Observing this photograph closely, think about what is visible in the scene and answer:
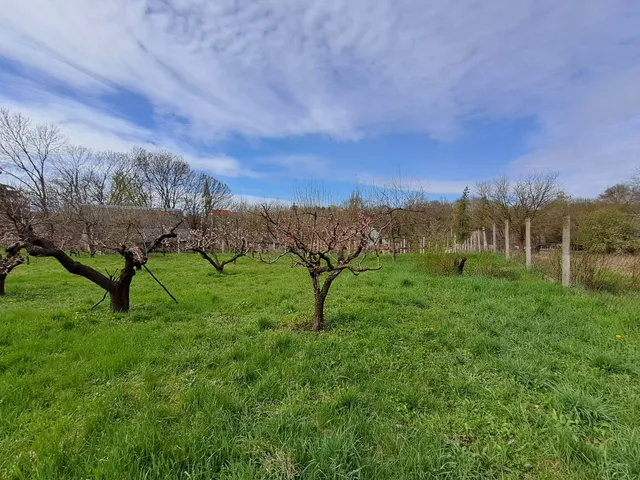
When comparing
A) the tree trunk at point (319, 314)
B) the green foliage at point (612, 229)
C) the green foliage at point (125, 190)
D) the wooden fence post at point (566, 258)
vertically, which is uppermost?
the green foliage at point (125, 190)

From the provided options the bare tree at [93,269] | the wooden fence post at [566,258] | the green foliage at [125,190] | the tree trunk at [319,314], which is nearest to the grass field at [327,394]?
the tree trunk at [319,314]

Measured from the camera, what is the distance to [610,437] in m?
2.09

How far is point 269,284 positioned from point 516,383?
6.89 m

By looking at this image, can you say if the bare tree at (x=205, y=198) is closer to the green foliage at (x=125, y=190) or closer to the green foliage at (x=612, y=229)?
the green foliage at (x=125, y=190)

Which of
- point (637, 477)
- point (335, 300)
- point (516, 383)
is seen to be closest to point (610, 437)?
point (637, 477)

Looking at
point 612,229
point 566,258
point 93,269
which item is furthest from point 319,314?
point 612,229

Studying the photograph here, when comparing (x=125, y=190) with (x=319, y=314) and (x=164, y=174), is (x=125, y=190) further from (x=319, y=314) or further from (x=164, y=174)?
(x=319, y=314)

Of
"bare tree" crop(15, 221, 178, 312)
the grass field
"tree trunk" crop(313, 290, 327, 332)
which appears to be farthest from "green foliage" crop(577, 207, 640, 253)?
"bare tree" crop(15, 221, 178, 312)

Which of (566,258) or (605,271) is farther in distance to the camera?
(566,258)

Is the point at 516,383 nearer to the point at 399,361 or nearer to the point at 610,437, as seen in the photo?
the point at 610,437

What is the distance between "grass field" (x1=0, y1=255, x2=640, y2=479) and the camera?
1.88 metres

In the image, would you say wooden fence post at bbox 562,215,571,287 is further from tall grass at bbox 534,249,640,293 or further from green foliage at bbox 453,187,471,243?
green foliage at bbox 453,187,471,243

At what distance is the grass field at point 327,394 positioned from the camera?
74.2 inches

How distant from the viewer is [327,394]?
2.72m
